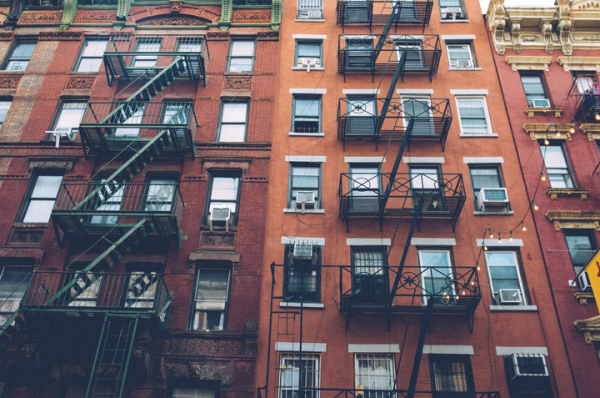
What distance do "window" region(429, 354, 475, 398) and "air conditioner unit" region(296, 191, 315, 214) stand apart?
233 inches

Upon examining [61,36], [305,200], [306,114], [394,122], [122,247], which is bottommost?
[122,247]

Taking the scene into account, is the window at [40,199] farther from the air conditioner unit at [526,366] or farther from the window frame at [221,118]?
the air conditioner unit at [526,366]

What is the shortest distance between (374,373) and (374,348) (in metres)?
0.67

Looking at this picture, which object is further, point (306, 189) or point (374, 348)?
point (306, 189)

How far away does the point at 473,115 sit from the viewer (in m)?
17.8

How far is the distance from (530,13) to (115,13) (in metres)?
17.6

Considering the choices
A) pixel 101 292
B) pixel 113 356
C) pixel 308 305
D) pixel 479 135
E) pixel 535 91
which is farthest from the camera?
pixel 535 91

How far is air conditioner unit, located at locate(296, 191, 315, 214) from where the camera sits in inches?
614

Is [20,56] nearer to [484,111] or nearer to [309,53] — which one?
[309,53]

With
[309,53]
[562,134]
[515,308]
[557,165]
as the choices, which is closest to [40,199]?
[309,53]

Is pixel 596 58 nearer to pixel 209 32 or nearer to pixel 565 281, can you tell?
pixel 565 281

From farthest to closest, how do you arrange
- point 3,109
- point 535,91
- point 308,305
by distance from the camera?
point 3,109 < point 535,91 < point 308,305

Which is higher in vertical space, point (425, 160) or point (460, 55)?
point (460, 55)

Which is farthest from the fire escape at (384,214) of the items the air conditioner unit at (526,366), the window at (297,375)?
the air conditioner unit at (526,366)
